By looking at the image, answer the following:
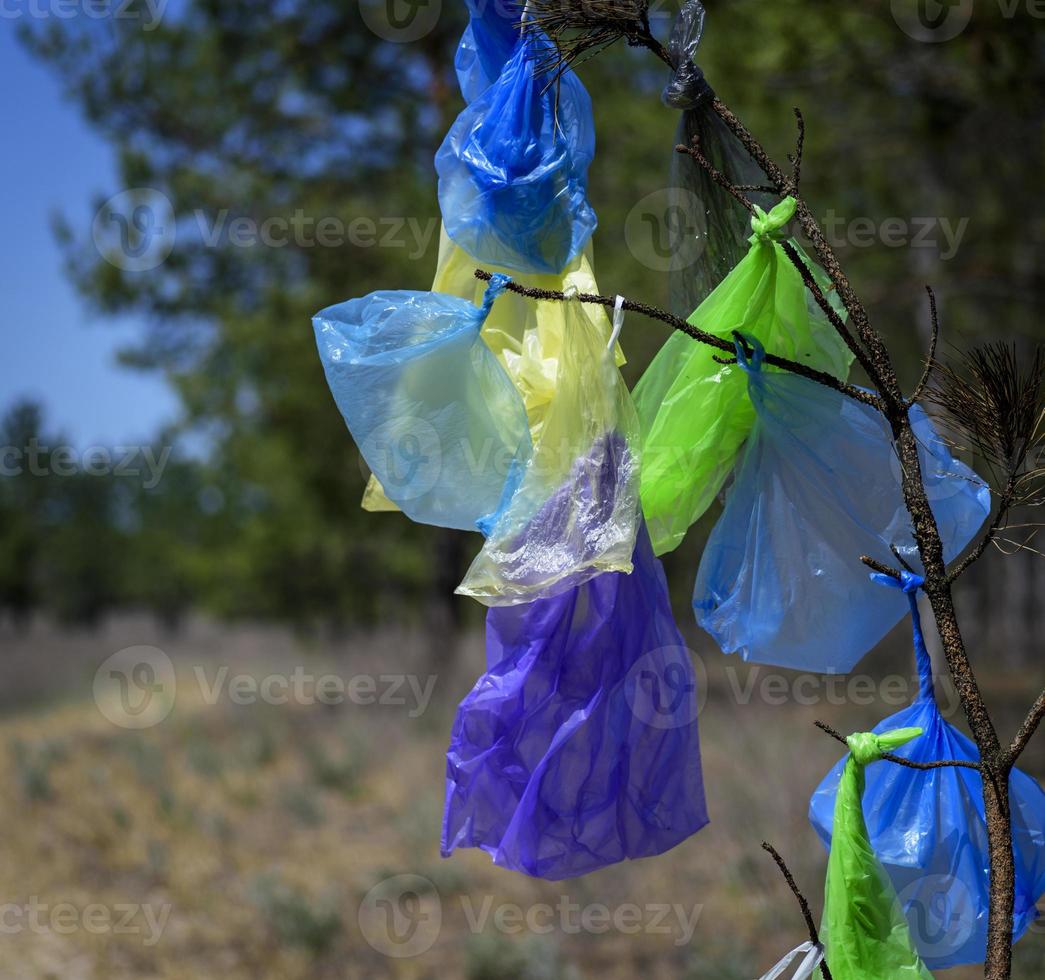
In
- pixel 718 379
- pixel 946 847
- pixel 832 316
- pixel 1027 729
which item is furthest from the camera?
pixel 718 379

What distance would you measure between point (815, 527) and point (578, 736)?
1.72 feet

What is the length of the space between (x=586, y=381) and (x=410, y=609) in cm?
1536

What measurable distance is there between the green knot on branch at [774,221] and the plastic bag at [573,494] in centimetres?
29

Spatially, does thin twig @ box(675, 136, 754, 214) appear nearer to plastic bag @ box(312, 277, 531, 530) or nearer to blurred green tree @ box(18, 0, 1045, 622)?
plastic bag @ box(312, 277, 531, 530)

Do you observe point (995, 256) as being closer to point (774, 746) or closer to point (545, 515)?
point (774, 746)

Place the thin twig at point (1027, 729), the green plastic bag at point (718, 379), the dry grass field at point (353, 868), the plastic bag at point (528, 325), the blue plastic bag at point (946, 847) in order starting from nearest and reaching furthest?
the thin twig at point (1027, 729), the blue plastic bag at point (946, 847), the green plastic bag at point (718, 379), the plastic bag at point (528, 325), the dry grass field at point (353, 868)

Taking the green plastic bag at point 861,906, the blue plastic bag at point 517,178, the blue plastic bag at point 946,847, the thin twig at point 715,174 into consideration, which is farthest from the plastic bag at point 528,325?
the green plastic bag at point 861,906

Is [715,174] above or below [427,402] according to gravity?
above

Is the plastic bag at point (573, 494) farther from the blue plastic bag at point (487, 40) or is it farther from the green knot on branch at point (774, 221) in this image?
the blue plastic bag at point (487, 40)

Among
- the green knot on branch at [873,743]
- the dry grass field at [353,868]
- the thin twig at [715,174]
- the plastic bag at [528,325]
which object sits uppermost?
the thin twig at [715,174]

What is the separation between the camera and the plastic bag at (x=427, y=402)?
1.85 metres

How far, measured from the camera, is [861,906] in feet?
5.05

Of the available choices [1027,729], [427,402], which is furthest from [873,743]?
[427,402]

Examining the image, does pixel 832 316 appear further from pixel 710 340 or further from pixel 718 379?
pixel 718 379
